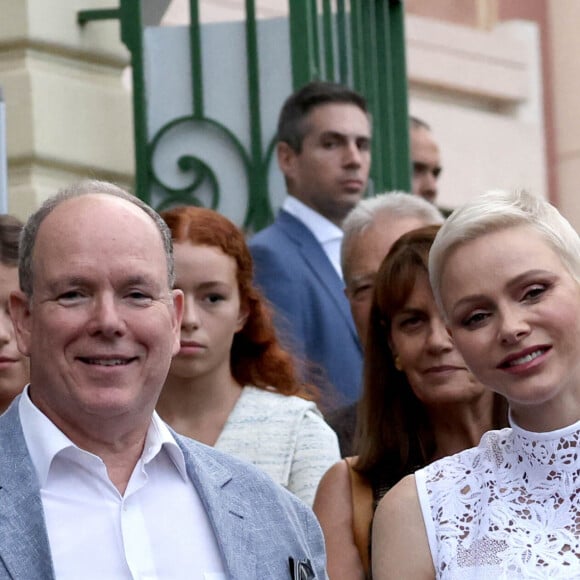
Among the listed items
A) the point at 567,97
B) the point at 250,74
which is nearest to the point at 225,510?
the point at 250,74

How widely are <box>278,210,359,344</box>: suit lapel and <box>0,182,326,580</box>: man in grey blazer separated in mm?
2309

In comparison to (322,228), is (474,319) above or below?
above

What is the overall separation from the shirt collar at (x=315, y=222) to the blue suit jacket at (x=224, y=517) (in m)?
2.58

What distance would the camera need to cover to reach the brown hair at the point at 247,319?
17.6 feet

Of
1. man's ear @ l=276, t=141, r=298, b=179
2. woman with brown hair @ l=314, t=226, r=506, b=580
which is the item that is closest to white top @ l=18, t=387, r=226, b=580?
woman with brown hair @ l=314, t=226, r=506, b=580

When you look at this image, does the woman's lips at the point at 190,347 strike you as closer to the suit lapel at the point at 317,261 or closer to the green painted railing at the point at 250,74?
the suit lapel at the point at 317,261

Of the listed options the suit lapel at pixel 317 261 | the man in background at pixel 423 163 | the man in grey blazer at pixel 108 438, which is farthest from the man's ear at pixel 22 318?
the man in background at pixel 423 163

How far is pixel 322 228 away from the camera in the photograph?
6.57 meters

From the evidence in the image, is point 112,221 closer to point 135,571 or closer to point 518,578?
point 135,571

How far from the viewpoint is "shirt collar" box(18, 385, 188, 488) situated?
371 cm

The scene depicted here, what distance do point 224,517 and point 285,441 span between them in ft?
4.18

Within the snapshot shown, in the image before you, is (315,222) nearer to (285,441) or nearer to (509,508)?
(285,441)

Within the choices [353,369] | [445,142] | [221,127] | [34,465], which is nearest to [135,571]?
[34,465]

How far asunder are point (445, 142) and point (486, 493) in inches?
373
